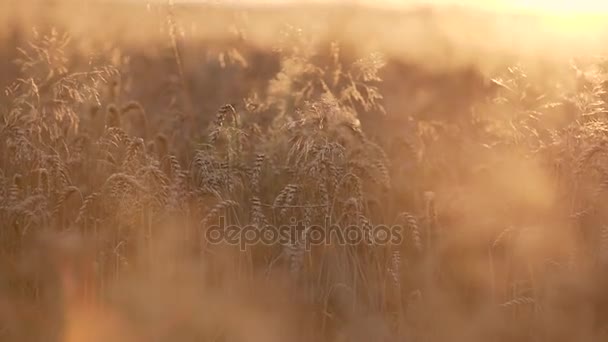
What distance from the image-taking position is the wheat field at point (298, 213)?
2.76m

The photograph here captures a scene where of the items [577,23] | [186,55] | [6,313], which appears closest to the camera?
→ [6,313]

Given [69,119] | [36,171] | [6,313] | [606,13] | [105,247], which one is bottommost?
[6,313]

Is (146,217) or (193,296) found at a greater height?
(146,217)

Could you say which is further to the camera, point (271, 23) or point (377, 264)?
point (271, 23)

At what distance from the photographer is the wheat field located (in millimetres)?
2762

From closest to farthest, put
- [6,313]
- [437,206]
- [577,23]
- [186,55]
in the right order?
[6,313]
[437,206]
[186,55]
[577,23]

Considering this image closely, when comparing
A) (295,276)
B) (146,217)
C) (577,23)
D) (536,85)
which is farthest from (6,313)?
(577,23)

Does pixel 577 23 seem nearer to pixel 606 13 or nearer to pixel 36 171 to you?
pixel 606 13

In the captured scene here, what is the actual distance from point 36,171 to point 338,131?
1.01 m

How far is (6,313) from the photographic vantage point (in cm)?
277
